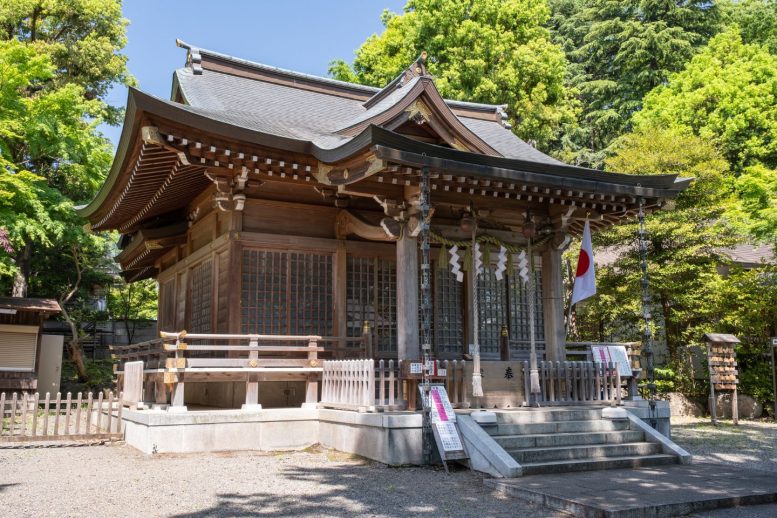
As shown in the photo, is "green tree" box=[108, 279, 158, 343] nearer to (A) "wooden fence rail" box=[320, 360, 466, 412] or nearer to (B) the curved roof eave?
(B) the curved roof eave

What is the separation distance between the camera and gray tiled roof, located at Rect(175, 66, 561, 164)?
12.0 meters

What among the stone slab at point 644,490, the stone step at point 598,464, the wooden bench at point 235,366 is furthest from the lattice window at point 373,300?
the stone slab at point 644,490

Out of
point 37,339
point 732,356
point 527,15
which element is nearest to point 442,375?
point 732,356

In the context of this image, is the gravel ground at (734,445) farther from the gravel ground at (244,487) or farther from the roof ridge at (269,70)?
the roof ridge at (269,70)

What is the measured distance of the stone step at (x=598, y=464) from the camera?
8008 mm

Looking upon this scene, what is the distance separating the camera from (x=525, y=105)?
2792 cm

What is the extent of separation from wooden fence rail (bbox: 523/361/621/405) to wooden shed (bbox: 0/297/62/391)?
15554 mm

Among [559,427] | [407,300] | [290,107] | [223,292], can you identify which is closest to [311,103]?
[290,107]

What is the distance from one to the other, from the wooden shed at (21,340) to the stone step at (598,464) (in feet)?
54.9

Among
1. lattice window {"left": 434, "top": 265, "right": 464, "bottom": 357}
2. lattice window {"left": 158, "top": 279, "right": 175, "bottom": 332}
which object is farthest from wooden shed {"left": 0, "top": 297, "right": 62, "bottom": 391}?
lattice window {"left": 434, "top": 265, "right": 464, "bottom": 357}

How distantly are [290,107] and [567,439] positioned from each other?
9289mm

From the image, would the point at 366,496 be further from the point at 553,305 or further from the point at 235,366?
the point at 553,305

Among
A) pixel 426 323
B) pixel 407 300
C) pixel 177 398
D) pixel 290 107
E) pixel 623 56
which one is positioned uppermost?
pixel 623 56

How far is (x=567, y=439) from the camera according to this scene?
9086 mm
